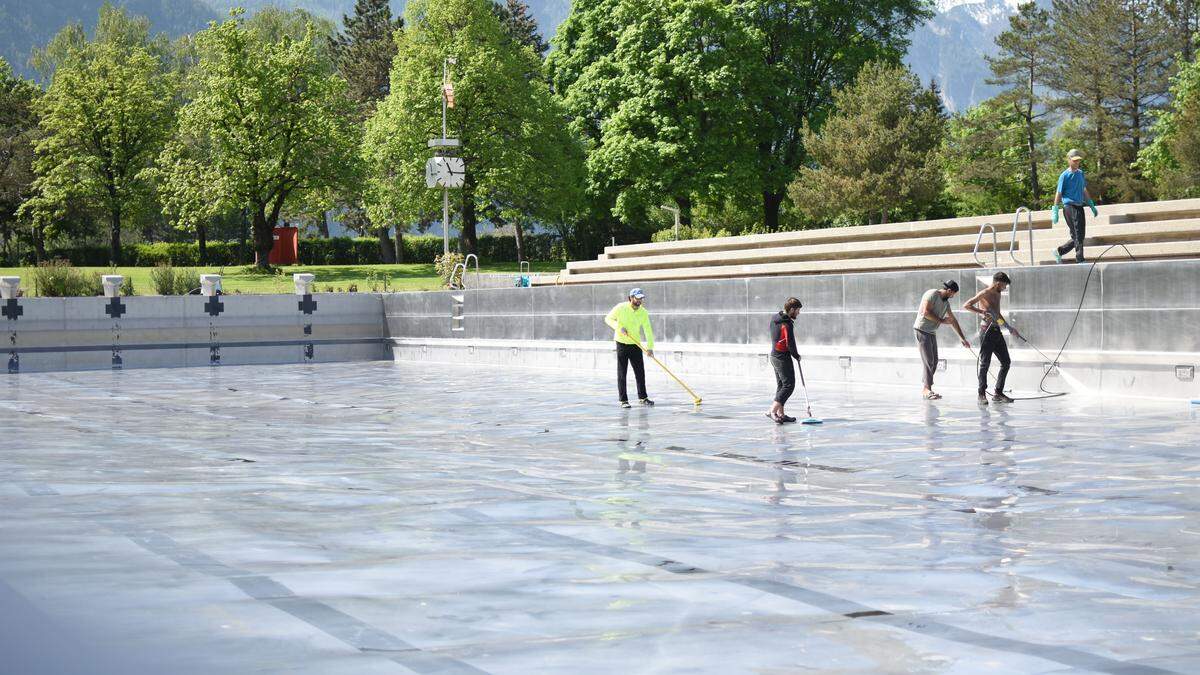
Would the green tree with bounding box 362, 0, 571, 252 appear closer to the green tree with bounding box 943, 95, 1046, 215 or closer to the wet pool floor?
the green tree with bounding box 943, 95, 1046, 215

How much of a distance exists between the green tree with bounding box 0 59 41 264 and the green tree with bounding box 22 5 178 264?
92cm

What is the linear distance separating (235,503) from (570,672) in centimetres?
550

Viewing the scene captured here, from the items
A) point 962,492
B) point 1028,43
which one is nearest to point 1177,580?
point 962,492

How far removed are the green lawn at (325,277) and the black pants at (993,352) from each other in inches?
1342

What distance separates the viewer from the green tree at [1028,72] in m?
70.6

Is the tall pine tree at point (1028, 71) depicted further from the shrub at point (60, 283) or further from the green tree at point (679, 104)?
the shrub at point (60, 283)

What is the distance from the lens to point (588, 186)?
208 feet

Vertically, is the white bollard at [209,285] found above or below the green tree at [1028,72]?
below

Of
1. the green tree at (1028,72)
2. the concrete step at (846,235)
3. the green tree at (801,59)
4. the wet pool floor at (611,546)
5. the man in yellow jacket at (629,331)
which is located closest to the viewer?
the wet pool floor at (611,546)

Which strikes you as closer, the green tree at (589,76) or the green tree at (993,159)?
the green tree at (589,76)

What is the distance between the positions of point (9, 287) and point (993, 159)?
51.8 meters

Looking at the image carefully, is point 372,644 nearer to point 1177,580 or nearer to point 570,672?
point 570,672

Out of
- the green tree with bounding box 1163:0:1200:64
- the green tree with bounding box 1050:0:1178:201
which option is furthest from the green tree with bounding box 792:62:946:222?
the green tree with bounding box 1163:0:1200:64

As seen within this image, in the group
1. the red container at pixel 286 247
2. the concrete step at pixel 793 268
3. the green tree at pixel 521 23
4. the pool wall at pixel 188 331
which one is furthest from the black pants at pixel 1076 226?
the green tree at pixel 521 23
